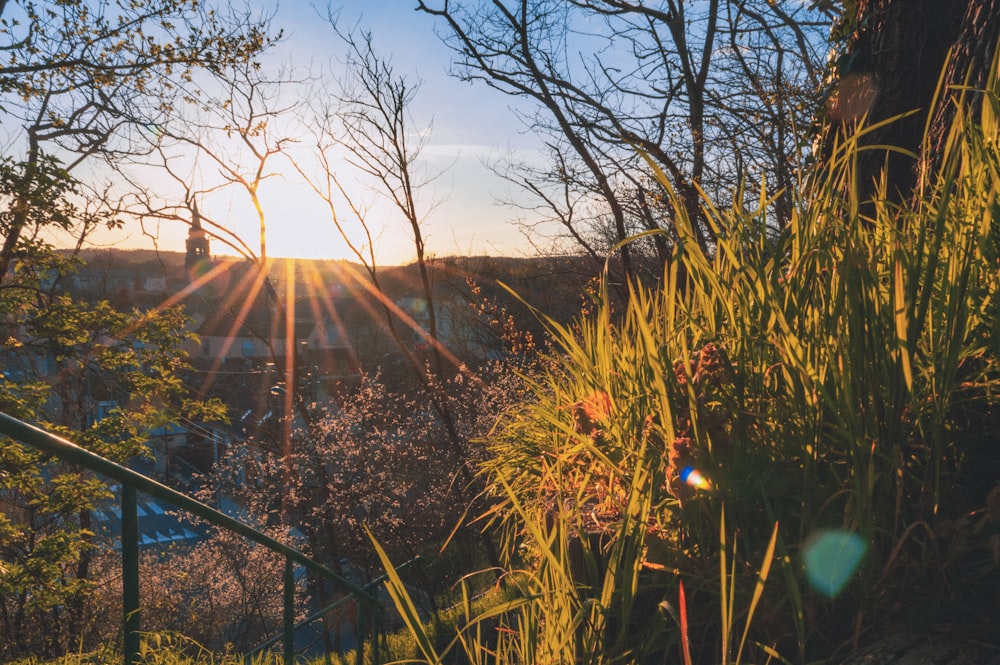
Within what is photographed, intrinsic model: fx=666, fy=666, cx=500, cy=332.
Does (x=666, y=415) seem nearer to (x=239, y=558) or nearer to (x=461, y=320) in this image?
(x=239, y=558)

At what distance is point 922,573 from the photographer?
1.02 meters

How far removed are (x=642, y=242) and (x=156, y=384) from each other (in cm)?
826

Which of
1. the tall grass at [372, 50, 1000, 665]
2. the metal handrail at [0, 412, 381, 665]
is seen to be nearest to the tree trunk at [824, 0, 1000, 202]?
the tall grass at [372, 50, 1000, 665]

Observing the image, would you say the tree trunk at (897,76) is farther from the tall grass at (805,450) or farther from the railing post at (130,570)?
the railing post at (130,570)

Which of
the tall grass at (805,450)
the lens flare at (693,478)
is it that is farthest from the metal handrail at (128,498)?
the lens flare at (693,478)

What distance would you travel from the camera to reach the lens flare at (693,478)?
→ 122 centimetres

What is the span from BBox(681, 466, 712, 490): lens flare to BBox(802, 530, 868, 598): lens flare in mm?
198

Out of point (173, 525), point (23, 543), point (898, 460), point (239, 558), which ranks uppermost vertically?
point (898, 460)

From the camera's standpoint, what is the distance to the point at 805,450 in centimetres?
113

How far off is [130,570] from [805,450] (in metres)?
1.64

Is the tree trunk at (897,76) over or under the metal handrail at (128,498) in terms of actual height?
over

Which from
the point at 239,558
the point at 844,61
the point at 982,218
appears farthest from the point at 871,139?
the point at 239,558

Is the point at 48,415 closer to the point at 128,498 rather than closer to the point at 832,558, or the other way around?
the point at 128,498

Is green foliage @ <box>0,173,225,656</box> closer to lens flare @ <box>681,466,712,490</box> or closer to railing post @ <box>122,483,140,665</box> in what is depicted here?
railing post @ <box>122,483,140,665</box>
